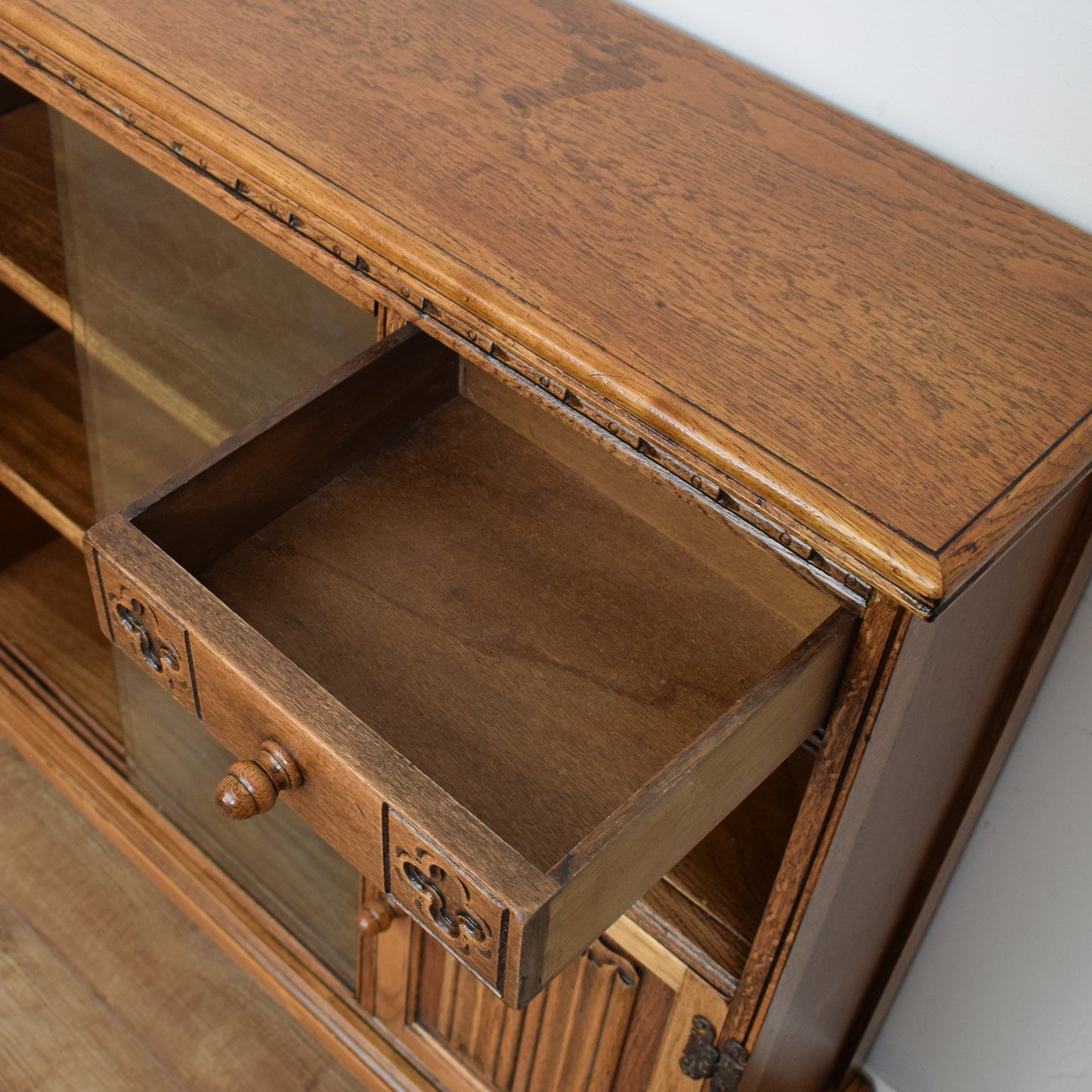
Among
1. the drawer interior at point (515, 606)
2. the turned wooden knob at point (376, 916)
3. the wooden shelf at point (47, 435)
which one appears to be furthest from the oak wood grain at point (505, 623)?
the wooden shelf at point (47, 435)

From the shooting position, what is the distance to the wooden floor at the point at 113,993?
120cm

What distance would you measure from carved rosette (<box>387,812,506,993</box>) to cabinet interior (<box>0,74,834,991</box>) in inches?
2.3

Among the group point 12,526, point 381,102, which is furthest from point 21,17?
point 12,526

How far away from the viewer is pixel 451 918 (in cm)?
54

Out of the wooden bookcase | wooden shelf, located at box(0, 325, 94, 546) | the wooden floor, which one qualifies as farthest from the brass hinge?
wooden shelf, located at box(0, 325, 94, 546)

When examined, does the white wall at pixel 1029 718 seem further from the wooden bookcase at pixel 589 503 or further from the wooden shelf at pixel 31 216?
the wooden shelf at pixel 31 216

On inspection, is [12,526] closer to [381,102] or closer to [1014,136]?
[381,102]

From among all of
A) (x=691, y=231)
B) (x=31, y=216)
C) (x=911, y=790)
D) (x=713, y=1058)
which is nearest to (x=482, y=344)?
(x=691, y=231)

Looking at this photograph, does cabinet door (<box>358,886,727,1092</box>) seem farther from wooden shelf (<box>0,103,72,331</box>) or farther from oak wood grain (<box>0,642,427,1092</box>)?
wooden shelf (<box>0,103,72,331</box>)

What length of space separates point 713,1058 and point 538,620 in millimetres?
299

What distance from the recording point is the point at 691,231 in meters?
0.63

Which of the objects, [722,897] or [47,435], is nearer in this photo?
[722,897]

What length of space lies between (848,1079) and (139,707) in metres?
0.69

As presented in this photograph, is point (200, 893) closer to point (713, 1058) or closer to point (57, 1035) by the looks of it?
point (57, 1035)
